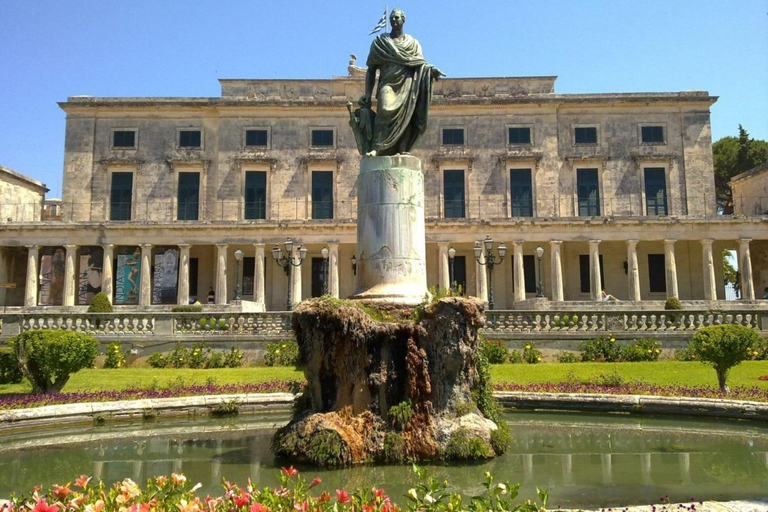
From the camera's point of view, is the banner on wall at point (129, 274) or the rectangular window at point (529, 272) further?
the rectangular window at point (529, 272)

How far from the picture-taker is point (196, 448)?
8.88 m

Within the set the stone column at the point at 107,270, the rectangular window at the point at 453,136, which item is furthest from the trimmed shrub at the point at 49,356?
the rectangular window at the point at 453,136

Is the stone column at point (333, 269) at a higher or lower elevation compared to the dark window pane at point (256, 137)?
lower

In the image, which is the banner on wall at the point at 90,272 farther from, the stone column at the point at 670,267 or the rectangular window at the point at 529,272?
the stone column at the point at 670,267

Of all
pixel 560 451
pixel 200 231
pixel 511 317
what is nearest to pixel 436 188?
pixel 200 231

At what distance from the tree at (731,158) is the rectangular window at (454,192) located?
26.5 m

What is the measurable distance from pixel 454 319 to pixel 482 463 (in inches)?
66.0

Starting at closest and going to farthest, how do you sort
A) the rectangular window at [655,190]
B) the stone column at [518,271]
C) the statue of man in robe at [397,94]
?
the statue of man in robe at [397,94]
the stone column at [518,271]
the rectangular window at [655,190]

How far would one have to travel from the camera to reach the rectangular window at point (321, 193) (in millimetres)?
41062

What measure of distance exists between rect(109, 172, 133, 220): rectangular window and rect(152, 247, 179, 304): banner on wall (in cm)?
452

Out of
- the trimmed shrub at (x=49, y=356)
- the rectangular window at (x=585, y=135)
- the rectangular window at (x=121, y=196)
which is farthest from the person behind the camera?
the rectangular window at (x=585, y=135)

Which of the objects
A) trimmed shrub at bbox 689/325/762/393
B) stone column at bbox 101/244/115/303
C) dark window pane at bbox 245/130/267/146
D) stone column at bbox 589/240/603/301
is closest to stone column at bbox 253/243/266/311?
dark window pane at bbox 245/130/267/146

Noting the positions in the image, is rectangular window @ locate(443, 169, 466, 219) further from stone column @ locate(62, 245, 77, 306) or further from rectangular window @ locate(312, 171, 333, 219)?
stone column @ locate(62, 245, 77, 306)

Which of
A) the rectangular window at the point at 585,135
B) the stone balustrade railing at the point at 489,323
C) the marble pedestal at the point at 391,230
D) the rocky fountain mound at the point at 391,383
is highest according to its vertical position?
the rectangular window at the point at 585,135
